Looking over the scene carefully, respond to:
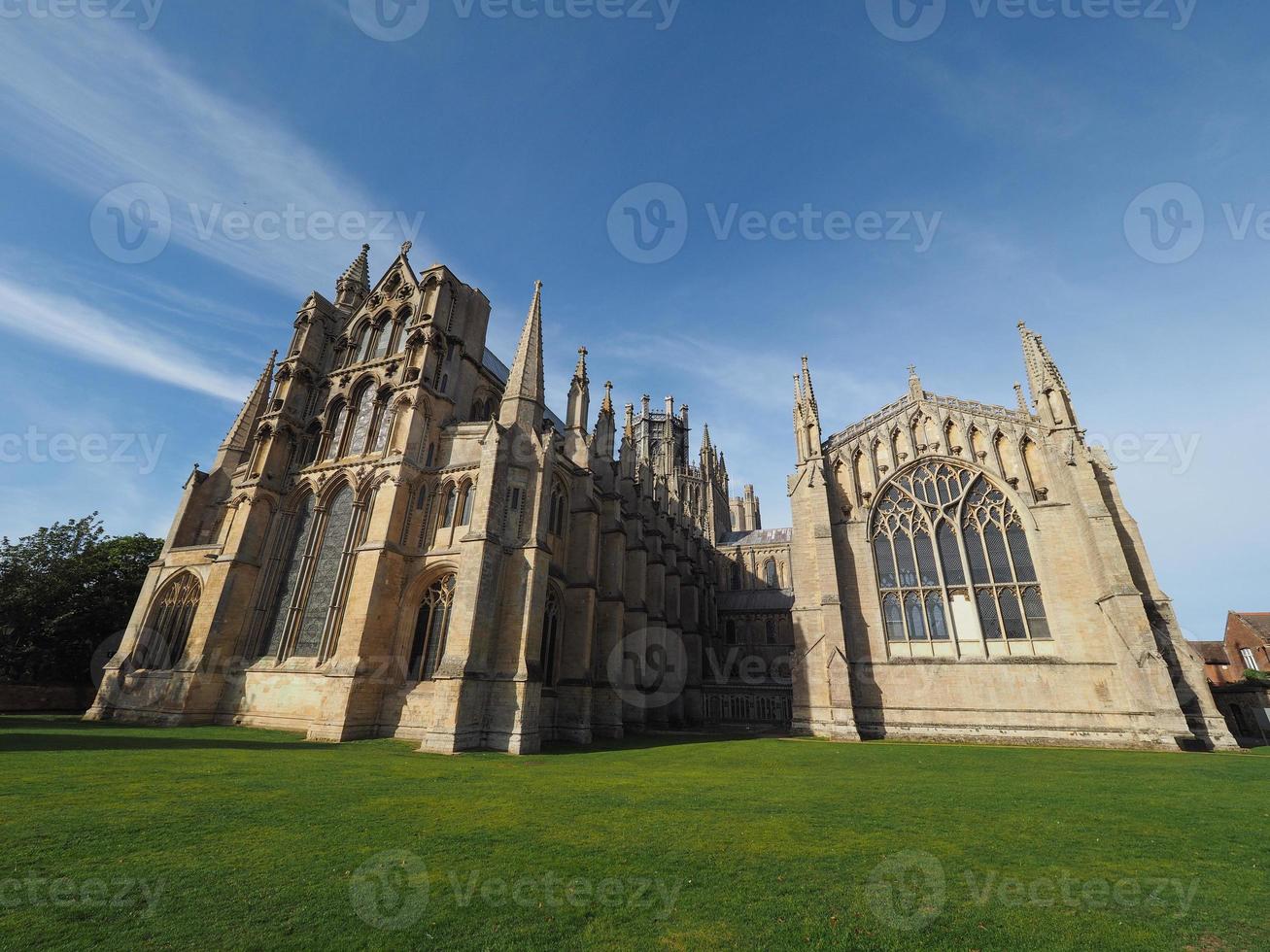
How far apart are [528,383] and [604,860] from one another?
64.5 feet

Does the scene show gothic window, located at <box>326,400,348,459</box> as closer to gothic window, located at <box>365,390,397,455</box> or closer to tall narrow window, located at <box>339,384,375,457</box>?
tall narrow window, located at <box>339,384,375,457</box>

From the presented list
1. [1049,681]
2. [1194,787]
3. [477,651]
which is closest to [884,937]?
[1194,787]

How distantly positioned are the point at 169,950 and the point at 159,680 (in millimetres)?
25474

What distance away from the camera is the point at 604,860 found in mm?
6453

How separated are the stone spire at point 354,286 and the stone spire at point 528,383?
1458cm

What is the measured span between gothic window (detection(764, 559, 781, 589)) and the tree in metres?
46.9

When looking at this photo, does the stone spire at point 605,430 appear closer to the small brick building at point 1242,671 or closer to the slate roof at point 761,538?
the slate roof at point 761,538

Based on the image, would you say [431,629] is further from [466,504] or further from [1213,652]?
[1213,652]

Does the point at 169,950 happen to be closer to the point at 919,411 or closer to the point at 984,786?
the point at 984,786

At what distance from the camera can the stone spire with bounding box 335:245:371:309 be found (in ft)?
108

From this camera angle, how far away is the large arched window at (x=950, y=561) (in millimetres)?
25094

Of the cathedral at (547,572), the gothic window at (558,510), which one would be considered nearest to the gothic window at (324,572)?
the cathedral at (547,572)

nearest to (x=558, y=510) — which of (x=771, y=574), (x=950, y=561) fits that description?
(x=950, y=561)

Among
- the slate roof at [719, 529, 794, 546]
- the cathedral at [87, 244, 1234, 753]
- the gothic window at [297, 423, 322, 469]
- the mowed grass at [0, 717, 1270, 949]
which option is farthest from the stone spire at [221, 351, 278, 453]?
the slate roof at [719, 529, 794, 546]
